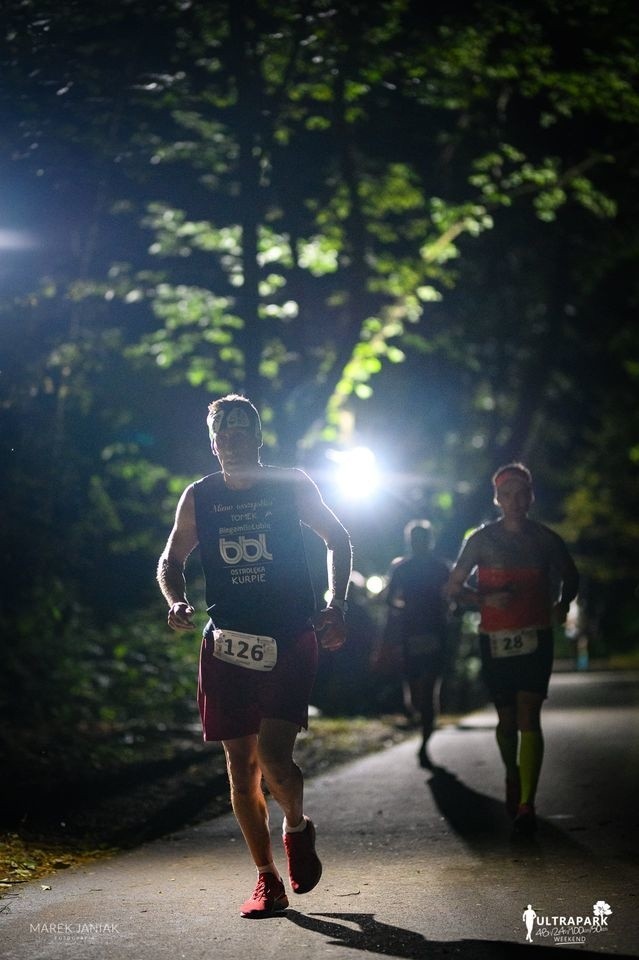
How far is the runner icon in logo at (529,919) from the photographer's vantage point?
496 cm

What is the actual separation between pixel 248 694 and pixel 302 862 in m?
0.72

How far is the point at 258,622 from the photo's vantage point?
566 centimetres

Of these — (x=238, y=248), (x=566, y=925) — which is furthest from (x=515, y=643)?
(x=238, y=248)

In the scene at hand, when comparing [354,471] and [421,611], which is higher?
[421,611]

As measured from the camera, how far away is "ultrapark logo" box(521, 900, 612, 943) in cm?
494

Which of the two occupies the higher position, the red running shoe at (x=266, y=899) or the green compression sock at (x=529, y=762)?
the red running shoe at (x=266, y=899)

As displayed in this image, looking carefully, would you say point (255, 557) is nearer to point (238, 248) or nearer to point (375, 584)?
point (238, 248)

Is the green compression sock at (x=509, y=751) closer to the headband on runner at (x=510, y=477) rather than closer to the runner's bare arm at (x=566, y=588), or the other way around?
the runner's bare arm at (x=566, y=588)

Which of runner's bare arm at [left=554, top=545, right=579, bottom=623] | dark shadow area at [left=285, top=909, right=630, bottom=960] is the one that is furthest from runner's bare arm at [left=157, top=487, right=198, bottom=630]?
runner's bare arm at [left=554, top=545, right=579, bottom=623]

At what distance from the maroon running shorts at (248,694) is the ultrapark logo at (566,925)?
1234mm

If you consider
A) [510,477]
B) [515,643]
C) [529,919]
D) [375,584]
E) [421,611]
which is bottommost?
[375,584]

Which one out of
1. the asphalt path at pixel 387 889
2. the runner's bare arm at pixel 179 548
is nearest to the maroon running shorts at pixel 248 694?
the runner's bare arm at pixel 179 548

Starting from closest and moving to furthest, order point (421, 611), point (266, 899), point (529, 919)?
point (529, 919) < point (266, 899) < point (421, 611)

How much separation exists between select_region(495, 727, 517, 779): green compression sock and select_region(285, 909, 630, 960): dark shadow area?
2.78 meters
